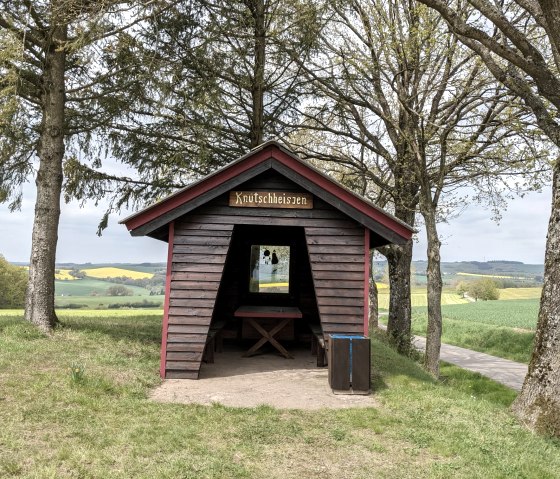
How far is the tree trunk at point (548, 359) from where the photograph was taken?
653cm

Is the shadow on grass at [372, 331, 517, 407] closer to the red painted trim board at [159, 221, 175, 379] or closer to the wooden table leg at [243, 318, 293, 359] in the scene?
the wooden table leg at [243, 318, 293, 359]

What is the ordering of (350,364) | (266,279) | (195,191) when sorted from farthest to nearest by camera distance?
1. (266,279)
2. (195,191)
3. (350,364)

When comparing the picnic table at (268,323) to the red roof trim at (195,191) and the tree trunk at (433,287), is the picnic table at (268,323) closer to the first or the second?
the red roof trim at (195,191)

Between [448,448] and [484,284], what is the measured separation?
2757 inches

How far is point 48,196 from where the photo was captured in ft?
35.4

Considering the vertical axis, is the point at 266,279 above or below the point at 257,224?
below

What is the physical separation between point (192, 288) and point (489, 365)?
1408 cm

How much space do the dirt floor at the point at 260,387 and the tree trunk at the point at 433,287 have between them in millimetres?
4271

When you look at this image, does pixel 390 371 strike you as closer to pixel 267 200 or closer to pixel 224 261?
pixel 224 261

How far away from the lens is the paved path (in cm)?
1464

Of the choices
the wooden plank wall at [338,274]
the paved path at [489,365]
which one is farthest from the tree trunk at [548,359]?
the paved path at [489,365]

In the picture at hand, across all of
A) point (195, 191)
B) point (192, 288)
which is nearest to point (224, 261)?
point (192, 288)

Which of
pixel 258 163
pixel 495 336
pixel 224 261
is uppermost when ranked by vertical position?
pixel 258 163

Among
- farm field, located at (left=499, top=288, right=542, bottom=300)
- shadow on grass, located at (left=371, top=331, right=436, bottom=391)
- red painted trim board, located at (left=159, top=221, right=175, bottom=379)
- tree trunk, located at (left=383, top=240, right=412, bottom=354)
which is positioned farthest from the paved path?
farm field, located at (left=499, top=288, right=542, bottom=300)
